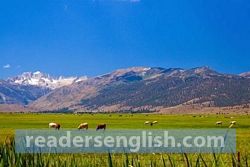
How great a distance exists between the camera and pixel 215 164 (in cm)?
486

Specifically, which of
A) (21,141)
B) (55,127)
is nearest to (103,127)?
(55,127)

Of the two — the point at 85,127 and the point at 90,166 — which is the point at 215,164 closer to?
the point at 90,166

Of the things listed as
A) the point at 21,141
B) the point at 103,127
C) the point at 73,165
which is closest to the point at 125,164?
the point at 73,165

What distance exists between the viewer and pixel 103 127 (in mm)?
74250

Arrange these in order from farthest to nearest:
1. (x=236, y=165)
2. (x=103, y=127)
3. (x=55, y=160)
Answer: (x=103, y=127), (x=55, y=160), (x=236, y=165)

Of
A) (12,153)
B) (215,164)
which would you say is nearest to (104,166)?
(12,153)

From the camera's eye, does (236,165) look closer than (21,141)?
Yes

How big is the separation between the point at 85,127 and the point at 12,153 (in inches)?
2856

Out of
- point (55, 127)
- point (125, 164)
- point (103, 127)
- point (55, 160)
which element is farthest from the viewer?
point (55, 127)

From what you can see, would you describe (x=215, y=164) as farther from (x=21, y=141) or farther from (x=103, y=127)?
(x=103, y=127)

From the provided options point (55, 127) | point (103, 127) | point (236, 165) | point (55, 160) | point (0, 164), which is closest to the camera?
point (236, 165)

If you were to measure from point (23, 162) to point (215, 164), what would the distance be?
2288mm

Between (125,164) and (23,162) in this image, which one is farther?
(23,162)

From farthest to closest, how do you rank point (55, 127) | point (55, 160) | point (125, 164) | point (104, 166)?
point (55, 127) < point (104, 166) < point (55, 160) < point (125, 164)
